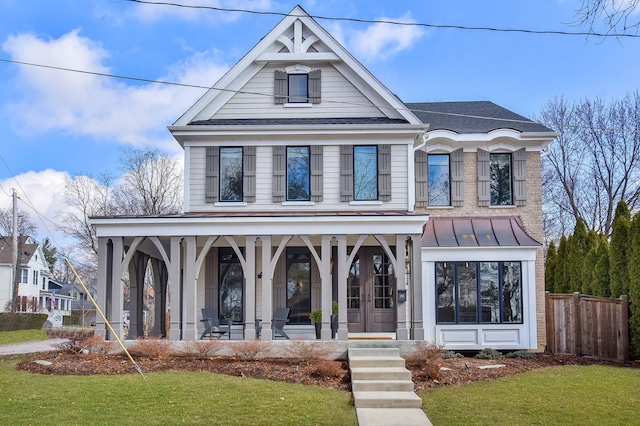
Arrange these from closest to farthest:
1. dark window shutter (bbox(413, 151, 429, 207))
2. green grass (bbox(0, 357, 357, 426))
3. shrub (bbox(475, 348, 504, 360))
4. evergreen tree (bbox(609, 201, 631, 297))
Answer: green grass (bbox(0, 357, 357, 426))
shrub (bbox(475, 348, 504, 360))
evergreen tree (bbox(609, 201, 631, 297))
dark window shutter (bbox(413, 151, 429, 207))

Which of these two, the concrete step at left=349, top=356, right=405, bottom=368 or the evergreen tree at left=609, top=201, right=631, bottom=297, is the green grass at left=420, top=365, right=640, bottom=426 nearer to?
the concrete step at left=349, top=356, right=405, bottom=368

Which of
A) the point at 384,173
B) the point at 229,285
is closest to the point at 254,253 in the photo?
the point at 229,285

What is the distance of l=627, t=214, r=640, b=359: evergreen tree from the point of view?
14.9 meters

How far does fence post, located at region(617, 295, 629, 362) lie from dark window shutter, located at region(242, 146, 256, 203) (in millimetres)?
9492

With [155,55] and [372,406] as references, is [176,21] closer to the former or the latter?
[155,55]

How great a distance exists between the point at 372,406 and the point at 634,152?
2502 cm

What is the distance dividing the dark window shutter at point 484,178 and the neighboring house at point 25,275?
37.0m

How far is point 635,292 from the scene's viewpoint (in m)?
15.0

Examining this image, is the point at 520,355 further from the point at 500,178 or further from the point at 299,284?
the point at 299,284

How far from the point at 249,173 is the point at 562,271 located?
448 inches

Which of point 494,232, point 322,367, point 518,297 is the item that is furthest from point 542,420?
point 494,232

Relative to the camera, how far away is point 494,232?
1767 cm

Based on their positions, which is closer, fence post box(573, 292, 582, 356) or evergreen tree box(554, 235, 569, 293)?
fence post box(573, 292, 582, 356)

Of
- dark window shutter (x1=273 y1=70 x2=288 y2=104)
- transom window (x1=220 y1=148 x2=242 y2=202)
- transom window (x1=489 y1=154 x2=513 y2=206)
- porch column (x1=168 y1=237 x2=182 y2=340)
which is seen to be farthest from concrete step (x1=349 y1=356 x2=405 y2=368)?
dark window shutter (x1=273 y1=70 x2=288 y2=104)
